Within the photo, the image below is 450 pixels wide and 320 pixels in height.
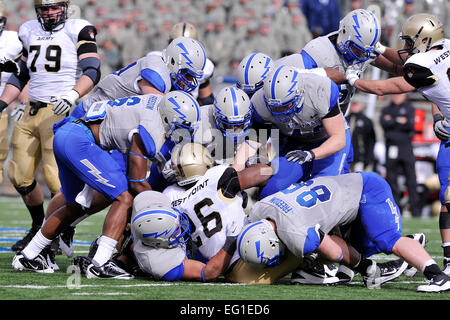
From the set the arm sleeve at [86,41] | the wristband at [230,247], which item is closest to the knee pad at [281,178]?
the wristband at [230,247]

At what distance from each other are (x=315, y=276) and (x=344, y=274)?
0.61ft

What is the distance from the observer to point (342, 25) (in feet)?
21.6

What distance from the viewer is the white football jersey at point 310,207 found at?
194 inches

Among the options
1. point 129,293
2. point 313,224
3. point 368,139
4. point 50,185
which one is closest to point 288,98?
point 313,224

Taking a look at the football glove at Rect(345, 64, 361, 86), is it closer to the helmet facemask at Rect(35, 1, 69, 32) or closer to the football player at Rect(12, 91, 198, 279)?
the football player at Rect(12, 91, 198, 279)

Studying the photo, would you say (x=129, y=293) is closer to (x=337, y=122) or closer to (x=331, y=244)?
(x=331, y=244)

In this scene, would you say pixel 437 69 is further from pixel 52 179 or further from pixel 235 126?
Answer: pixel 52 179

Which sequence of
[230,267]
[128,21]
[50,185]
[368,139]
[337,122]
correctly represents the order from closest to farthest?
[230,267] → [337,122] → [50,185] → [368,139] → [128,21]

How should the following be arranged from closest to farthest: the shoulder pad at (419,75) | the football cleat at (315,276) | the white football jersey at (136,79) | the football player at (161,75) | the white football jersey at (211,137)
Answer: the football cleat at (315,276) < the shoulder pad at (419,75) < the white football jersey at (211,137) < the football player at (161,75) < the white football jersey at (136,79)

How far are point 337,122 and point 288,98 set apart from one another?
0.49m

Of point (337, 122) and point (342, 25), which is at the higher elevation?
point (342, 25)

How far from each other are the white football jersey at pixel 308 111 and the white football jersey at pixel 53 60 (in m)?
2.00

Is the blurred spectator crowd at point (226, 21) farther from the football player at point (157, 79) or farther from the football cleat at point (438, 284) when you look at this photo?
the football cleat at point (438, 284)

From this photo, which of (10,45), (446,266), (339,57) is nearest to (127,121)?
(339,57)
